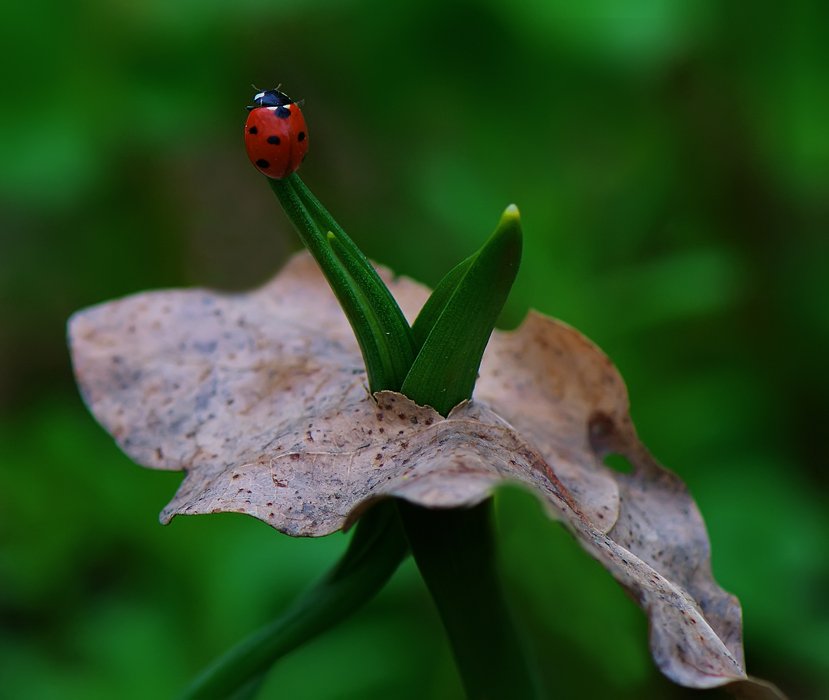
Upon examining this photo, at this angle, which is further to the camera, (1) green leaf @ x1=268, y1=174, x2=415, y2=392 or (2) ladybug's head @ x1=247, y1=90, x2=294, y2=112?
(2) ladybug's head @ x1=247, y1=90, x2=294, y2=112

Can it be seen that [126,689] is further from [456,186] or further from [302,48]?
[302,48]

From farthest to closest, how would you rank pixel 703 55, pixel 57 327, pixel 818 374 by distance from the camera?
pixel 57 327, pixel 703 55, pixel 818 374

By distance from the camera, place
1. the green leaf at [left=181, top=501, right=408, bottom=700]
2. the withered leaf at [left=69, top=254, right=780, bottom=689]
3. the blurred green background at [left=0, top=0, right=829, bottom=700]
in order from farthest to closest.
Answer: the blurred green background at [left=0, top=0, right=829, bottom=700] < the green leaf at [left=181, top=501, right=408, bottom=700] < the withered leaf at [left=69, top=254, right=780, bottom=689]

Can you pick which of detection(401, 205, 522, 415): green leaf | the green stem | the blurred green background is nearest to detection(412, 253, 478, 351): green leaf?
detection(401, 205, 522, 415): green leaf

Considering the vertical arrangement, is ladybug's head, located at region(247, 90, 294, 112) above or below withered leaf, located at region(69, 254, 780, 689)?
above

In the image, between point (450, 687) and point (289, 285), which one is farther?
point (450, 687)

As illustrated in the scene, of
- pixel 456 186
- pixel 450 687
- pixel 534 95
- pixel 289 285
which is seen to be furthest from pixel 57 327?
pixel 289 285

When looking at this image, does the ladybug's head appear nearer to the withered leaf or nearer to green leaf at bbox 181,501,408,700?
the withered leaf
